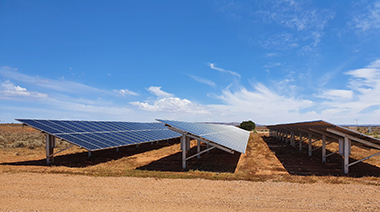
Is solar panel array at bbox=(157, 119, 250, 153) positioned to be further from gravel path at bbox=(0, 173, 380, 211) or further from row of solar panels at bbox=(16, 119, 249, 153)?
gravel path at bbox=(0, 173, 380, 211)

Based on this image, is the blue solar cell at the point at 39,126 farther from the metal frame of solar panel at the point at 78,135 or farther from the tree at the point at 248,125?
the tree at the point at 248,125

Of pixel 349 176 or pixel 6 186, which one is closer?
pixel 6 186

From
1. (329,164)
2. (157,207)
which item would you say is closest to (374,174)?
(329,164)

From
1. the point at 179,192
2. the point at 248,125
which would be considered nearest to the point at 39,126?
the point at 179,192

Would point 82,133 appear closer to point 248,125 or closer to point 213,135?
point 213,135

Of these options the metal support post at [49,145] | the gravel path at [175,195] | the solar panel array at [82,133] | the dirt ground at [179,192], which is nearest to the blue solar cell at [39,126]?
the solar panel array at [82,133]

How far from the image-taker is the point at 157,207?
27.4ft

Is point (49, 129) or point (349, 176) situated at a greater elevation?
point (49, 129)

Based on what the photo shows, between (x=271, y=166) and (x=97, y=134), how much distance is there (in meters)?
16.0

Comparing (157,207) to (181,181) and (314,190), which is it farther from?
(314,190)

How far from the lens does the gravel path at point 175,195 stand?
27.4 ft

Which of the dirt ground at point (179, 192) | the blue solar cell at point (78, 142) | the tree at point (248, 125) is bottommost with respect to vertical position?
the tree at point (248, 125)

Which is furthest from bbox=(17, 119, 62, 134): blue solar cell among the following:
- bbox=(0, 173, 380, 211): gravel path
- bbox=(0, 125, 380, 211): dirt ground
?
bbox=(0, 173, 380, 211): gravel path

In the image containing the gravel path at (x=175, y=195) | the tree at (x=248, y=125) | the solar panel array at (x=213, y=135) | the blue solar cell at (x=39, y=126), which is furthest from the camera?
the tree at (x=248, y=125)
